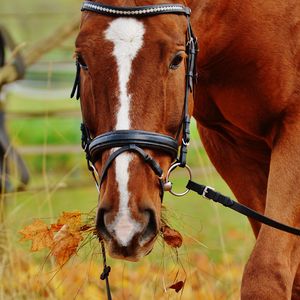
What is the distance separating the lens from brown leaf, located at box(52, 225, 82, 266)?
3648 mm

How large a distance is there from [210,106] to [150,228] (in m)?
1.26

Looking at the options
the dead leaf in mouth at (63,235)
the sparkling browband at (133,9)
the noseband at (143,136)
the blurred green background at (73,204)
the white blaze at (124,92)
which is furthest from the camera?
the blurred green background at (73,204)

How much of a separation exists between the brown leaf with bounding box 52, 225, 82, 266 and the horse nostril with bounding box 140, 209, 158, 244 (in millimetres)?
639

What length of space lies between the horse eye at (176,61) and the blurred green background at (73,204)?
70cm

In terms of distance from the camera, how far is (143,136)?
3.12 m

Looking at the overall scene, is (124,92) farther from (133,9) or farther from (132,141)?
(133,9)

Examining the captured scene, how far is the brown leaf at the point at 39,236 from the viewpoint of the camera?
147 inches

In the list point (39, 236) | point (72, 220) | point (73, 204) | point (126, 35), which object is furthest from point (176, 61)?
point (73, 204)

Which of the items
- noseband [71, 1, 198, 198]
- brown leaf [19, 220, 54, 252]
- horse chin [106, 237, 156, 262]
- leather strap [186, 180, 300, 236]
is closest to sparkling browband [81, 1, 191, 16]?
noseband [71, 1, 198, 198]

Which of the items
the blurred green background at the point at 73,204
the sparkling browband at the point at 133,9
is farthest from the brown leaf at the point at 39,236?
the sparkling browband at the point at 133,9

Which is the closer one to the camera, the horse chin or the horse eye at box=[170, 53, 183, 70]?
the horse chin

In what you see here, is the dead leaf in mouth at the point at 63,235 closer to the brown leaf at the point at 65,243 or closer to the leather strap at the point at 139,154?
the brown leaf at the point at 65,243

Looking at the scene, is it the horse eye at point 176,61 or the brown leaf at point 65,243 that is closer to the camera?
the horse eye at point 176,61

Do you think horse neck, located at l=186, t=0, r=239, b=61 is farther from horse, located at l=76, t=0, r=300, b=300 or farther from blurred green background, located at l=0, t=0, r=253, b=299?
blurred green background, located at l=0, t=0, r=253, b=299
